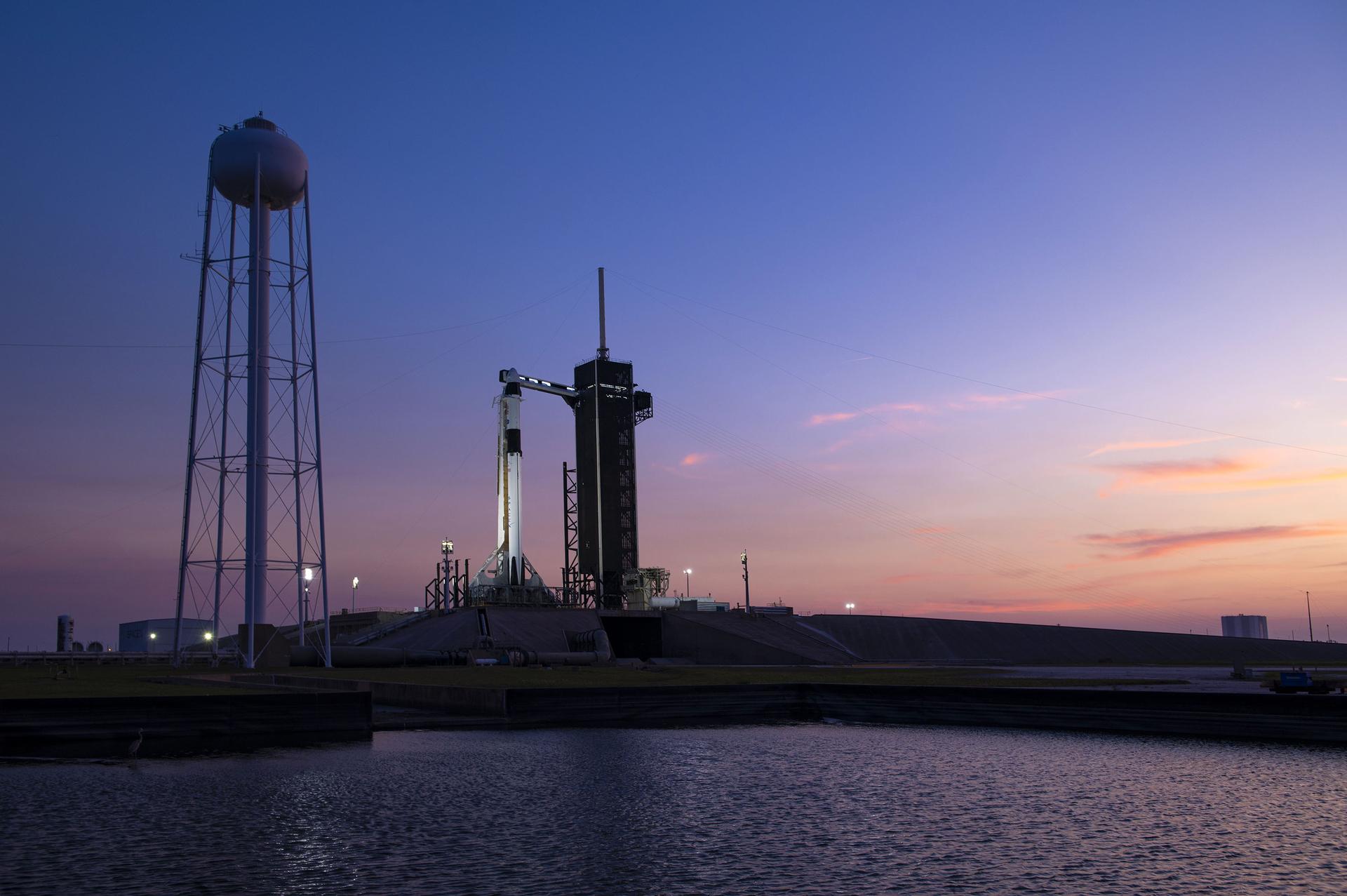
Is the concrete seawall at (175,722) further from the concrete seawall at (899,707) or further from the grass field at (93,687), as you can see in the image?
the grass field at (93,687)

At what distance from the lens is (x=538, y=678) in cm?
4562

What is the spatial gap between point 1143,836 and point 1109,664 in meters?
62.7

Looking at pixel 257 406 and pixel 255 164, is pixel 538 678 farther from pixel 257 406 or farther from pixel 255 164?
pixel 255 164

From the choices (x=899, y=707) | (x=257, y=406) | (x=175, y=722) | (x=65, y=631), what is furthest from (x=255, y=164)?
(x=65, y=631)

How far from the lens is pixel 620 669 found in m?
56.5

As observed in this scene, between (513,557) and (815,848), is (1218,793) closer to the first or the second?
(815,848)

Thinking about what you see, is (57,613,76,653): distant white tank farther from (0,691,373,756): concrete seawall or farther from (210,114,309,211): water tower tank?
(0,691,373,756): concrete seawall

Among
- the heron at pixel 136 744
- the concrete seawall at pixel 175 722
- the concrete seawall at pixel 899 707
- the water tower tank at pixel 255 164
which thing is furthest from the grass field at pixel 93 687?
the water tower tank at pixel 255 164

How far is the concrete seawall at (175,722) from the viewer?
23.3 metres

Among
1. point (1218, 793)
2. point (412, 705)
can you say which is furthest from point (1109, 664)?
point (1218, 793)

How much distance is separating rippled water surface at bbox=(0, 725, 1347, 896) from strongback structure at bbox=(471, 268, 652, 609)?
236ft

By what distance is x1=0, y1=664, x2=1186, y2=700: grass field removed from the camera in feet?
119

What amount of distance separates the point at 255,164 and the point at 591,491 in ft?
164

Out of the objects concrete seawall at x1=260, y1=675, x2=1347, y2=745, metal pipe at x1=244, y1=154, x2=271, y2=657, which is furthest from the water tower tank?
concrete seawall at x1=260, y1=675, x2=1347, y2=745
